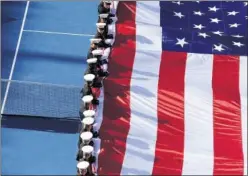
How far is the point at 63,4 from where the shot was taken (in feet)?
39.8

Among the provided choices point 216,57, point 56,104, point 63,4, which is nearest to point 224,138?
point 216,57

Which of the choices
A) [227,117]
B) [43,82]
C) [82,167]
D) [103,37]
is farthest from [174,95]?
[43,82]

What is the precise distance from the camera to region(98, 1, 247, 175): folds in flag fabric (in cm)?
678

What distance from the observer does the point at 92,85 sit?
24.5 ft

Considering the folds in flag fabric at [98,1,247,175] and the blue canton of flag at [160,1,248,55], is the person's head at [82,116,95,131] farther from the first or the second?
the blue canton of flag at [160,1,248,55]

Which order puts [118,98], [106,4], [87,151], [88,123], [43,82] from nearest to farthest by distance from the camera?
[87,151], [88,123], [118,98], [106,4], [43,82]

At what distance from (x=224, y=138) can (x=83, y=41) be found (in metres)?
4.87

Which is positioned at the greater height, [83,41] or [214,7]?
[214,7]

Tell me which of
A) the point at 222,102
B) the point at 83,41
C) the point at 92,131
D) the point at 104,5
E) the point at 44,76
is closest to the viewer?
the point at 92,131

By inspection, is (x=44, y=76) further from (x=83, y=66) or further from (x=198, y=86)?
(x=198, y=86)

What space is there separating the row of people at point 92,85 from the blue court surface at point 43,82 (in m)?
1.07

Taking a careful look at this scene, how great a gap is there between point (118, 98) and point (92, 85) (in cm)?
49

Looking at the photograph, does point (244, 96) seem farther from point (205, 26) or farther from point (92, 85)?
point (92, 85)

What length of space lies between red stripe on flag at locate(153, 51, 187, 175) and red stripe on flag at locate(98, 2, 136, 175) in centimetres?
54
